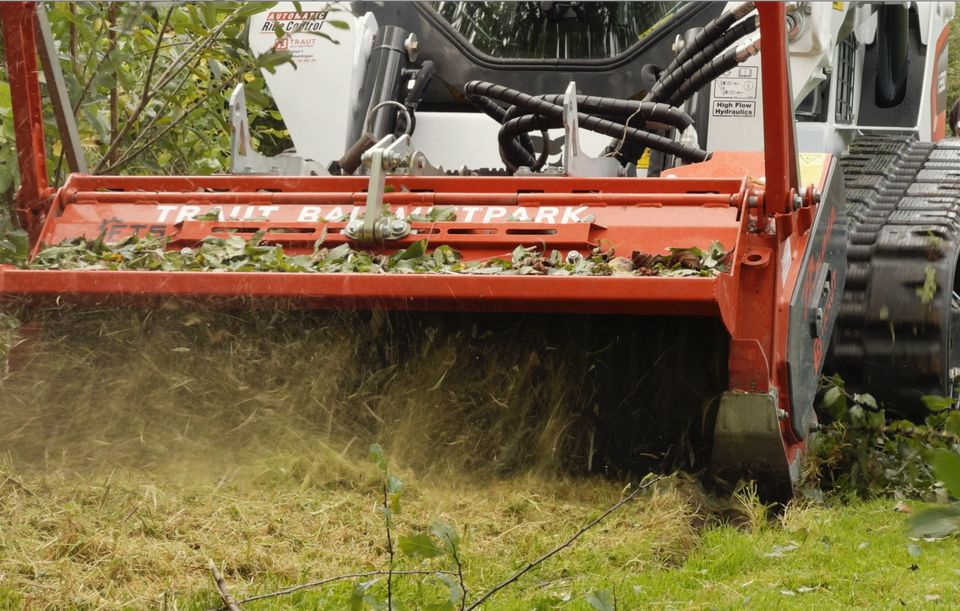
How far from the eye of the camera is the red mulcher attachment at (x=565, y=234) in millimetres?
3709

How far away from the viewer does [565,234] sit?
4074 millimetres

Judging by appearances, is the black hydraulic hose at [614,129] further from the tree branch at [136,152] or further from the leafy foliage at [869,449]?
the tree branch at [136,152]

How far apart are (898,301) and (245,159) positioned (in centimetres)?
248

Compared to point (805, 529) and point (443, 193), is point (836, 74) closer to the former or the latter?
point (443, 193)

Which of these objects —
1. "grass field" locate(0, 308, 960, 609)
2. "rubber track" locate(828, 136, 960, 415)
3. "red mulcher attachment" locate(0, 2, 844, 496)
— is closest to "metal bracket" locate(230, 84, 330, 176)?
"red mulcher attachment" locate(0, 2, 844, 496)

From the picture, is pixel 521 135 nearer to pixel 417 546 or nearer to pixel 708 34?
pixel 708 34

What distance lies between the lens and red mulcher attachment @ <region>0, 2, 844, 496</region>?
3.71 meters

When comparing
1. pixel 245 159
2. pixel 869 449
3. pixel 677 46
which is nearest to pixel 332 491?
pixel 245 159

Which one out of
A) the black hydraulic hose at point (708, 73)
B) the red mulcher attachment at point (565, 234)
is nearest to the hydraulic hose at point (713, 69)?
the black hydraulic hose at point (708, 73)

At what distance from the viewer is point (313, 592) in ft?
9.55

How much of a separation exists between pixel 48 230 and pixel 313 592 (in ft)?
7.03

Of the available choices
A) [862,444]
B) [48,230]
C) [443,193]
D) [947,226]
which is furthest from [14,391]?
[947,226]

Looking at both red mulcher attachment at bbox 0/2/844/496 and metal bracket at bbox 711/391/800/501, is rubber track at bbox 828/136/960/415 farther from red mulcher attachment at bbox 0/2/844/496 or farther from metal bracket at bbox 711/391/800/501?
metal bracket at bbox 711/391/800/501

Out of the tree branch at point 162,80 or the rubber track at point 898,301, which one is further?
the tree branch at point 162,80
